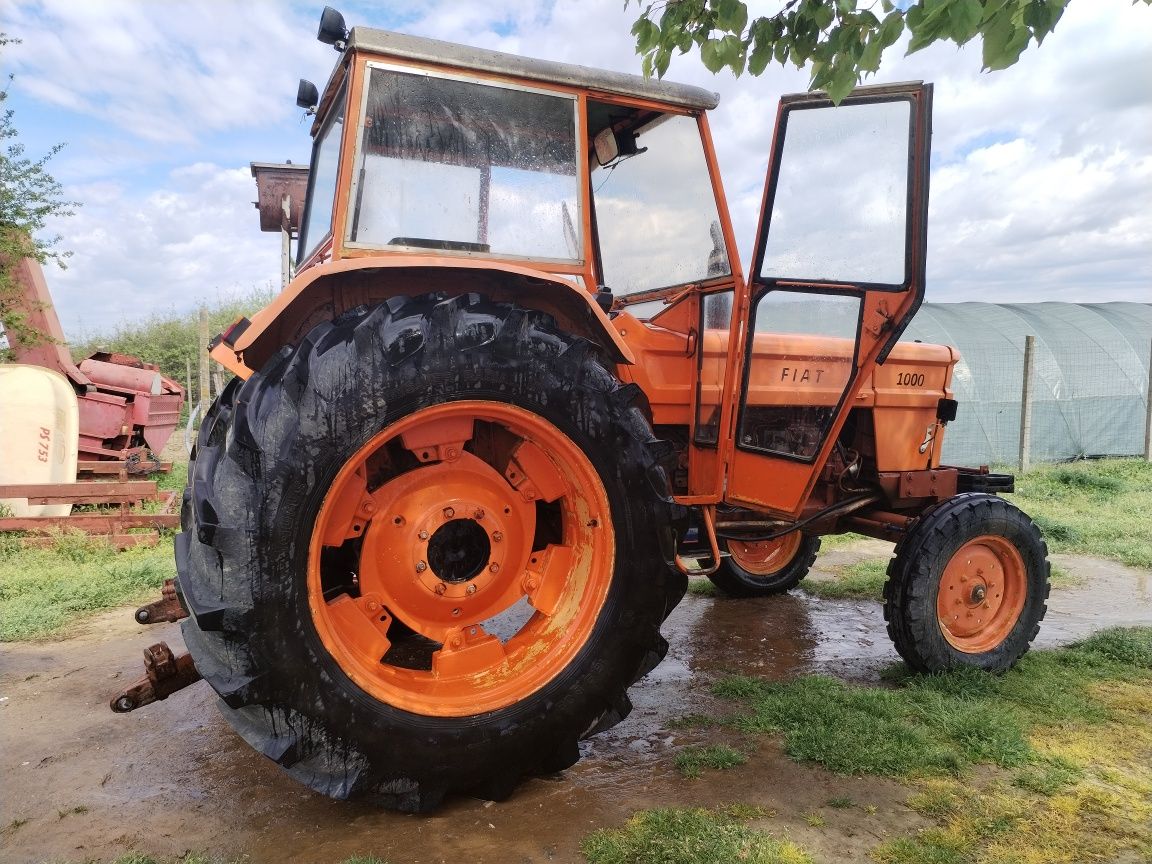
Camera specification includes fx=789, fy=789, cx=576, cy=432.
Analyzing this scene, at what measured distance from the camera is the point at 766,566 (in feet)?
17.0

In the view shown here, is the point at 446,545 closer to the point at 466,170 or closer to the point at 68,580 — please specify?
the point at 466,170

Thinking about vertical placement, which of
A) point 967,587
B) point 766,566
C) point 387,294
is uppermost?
point 387,294

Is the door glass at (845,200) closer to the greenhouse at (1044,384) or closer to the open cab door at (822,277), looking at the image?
the open cab door at (822,277)

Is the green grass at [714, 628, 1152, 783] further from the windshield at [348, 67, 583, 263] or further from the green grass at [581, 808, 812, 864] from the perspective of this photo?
the windshield at [348, 67, 583, 263]

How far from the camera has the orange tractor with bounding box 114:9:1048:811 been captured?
2.16 m

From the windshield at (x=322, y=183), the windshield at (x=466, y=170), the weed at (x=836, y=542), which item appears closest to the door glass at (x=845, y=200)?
the windshield at (x=466, y=170)

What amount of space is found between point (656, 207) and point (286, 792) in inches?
107

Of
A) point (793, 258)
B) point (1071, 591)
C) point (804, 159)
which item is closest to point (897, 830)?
point (793, 258)

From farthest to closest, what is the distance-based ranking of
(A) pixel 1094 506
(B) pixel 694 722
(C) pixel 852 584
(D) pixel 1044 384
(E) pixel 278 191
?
(D) pixel 1044 384, (A) pixel 1094 506, (C) pixel 852 584, (E) pixel 278 191, (B) pixel 694 722

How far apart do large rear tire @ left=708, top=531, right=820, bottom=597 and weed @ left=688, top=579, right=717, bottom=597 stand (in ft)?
0.31

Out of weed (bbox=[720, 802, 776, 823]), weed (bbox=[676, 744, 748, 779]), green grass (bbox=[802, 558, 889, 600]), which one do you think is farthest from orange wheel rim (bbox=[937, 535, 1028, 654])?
weed (bbox=[720, 802, 776, 823])

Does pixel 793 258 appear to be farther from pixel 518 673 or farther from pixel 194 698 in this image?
pixel 194 698

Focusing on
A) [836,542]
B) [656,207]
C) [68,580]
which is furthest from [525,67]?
[836,542]

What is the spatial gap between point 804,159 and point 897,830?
2.52 meters
